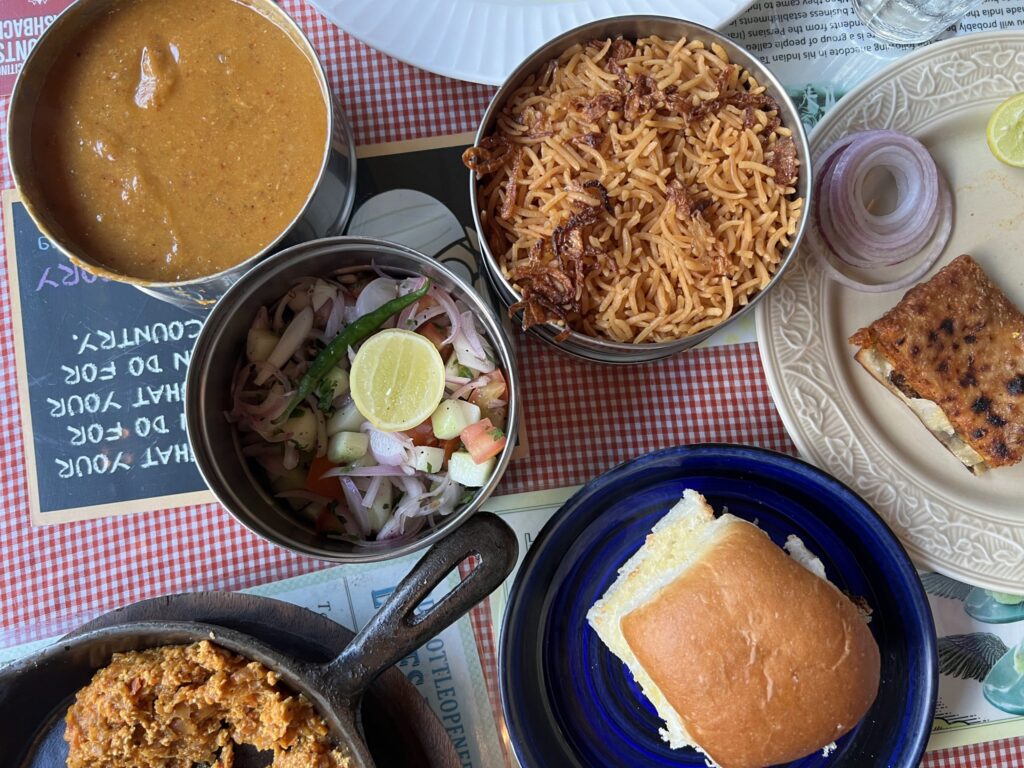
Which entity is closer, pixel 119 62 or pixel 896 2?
pixel 119 62

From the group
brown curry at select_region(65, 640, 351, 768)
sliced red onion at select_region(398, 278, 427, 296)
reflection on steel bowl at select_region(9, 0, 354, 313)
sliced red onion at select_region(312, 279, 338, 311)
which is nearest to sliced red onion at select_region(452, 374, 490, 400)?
sliced red onion at select_region(398, 278, 427, 296)

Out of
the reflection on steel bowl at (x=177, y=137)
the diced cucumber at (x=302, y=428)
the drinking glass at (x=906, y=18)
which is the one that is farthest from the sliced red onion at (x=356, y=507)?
the drinking glass at (x=906, y=18)

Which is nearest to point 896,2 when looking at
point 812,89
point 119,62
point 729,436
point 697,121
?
point 812,89

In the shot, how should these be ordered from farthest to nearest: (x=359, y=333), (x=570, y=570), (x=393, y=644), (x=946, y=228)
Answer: (x=946, y=228) < (x=570, y=570) < (x=359, y=333) < (x=393, y=644)

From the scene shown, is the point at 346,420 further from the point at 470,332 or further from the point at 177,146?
the point at 177,146

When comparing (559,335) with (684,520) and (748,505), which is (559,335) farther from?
(748,505)

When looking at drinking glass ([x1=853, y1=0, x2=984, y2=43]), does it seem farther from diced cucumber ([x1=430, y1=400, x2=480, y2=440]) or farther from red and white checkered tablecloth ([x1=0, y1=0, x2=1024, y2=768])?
diced cucumber ([x1=430, y1=400, x2=480, y2=440])
